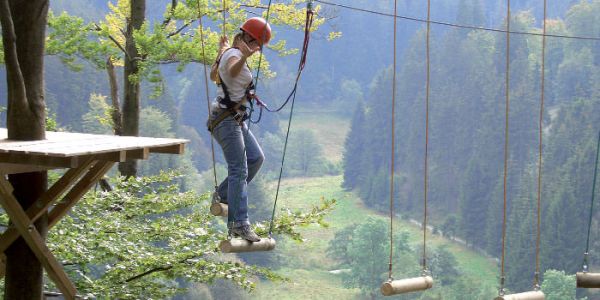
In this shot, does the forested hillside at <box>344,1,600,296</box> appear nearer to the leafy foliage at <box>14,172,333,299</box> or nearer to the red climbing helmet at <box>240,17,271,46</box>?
the leafy foliage at <box>14,172,333,299</box>

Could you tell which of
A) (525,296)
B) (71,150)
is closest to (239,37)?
(71,150)

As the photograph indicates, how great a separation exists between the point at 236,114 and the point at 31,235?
4.61ft

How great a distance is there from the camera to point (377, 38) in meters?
127

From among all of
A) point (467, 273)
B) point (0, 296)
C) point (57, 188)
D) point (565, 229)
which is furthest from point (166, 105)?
point (57, 188)

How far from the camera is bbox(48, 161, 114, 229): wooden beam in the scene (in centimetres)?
599

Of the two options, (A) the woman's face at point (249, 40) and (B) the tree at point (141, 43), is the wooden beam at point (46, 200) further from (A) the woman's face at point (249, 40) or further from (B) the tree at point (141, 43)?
(B) the tree at point (141, 43)

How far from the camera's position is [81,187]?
20.1 ft

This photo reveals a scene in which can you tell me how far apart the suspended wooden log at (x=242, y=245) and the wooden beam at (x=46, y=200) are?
3.06 feet

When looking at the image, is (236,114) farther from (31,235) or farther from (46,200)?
(31,235)

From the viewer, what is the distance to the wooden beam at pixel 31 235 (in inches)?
214

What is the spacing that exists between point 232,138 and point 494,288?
65787 millimetres

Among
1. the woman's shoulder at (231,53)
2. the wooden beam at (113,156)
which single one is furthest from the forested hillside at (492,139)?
the wooden beam at (113,156)

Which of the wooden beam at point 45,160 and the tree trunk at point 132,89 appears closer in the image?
the wooden beam at point 45,160

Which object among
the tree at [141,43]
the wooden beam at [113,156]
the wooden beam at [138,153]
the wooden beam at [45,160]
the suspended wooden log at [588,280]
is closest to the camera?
the wooden beam at [45,160]
